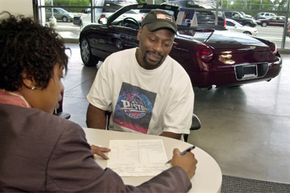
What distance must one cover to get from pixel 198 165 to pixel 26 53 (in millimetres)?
846

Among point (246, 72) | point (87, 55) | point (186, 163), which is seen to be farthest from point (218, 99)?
point (186, 163)

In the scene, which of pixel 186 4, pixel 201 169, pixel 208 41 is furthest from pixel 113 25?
pixel 201 169

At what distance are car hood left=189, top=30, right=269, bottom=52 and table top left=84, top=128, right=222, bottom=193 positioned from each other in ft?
9.16

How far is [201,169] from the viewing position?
4.82 feet

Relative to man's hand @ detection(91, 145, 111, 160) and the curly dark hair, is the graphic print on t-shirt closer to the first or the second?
man's hand @ detection(91, 145, 111, 160)

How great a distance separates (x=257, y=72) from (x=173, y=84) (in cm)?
265

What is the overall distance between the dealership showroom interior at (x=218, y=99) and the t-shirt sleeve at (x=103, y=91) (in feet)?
0.54

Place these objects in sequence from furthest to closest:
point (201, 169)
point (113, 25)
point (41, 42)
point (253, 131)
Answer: point (113, 25) → point (253, 131) → point (201, 169) → point (41, 42)

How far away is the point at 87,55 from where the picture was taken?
265 inches

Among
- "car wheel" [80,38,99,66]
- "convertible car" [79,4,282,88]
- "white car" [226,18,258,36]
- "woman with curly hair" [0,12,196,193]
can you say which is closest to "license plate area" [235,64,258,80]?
"convertible car" [79,4,282,88]

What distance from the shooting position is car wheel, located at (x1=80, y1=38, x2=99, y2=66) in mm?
6594

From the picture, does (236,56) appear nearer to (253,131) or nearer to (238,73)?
(238,73)

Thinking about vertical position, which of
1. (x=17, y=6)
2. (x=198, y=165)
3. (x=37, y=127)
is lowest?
(x=198, y=165)

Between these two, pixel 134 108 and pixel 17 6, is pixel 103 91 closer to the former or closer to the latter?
pixel 134 108
